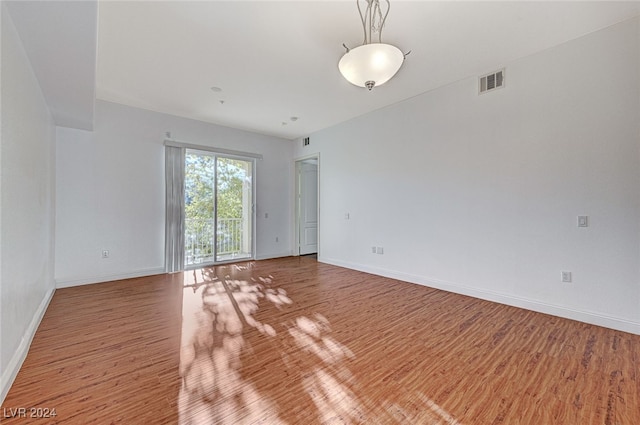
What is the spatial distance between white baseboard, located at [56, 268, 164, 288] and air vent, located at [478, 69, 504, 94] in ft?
19.3

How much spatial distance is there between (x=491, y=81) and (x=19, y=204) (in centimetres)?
506

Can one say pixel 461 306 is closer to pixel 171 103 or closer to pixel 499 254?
pixel 499 254

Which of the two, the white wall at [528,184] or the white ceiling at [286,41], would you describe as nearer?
the white ceiling at [286,41]

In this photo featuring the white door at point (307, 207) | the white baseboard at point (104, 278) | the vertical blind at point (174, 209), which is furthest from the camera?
the white door at point (307, 207)

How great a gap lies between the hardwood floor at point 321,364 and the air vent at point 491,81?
2.75 meters

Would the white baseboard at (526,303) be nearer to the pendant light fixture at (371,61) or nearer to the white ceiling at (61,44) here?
the pendant light fixture at (371,61)

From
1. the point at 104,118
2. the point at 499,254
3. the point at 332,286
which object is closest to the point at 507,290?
the point at 499,254

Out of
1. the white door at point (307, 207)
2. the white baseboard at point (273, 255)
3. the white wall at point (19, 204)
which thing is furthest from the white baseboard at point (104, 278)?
the white door at point (307, 207)

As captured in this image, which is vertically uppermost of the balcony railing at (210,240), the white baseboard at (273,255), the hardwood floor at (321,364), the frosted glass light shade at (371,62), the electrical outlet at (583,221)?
the frosted glass light shade at (371,62)

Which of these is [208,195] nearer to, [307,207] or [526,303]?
[307,207]

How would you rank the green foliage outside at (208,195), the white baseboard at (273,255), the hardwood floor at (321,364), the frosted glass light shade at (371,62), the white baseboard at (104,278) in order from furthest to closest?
the white baseboard at (273,255) < the green foliage outside at (208,195) < the white baseboard at (104,278) < the frosted glass light shade at (371,62) < the hardwood floor at (321,364)

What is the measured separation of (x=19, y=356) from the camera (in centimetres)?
203

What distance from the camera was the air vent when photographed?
3365 mm

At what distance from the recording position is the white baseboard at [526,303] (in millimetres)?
2623
